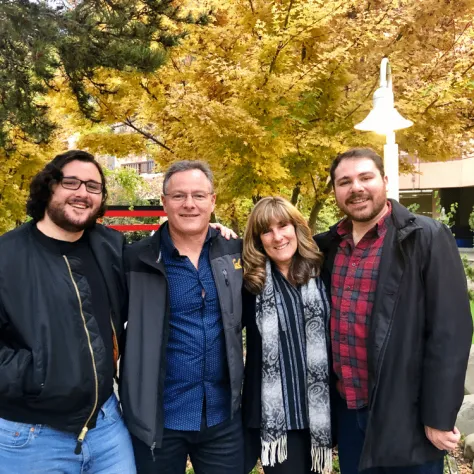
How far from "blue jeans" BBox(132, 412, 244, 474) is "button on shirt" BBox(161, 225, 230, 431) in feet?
0.19

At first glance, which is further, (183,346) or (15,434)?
(183,346)

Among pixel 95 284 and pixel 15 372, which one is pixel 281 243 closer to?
pixel 95 284

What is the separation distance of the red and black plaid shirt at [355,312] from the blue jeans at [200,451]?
23.9 inches

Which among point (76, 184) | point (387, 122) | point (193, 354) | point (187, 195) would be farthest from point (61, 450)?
point (387, 122)

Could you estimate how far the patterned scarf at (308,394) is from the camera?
2412 mm

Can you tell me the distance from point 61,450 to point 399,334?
A: 1557 mm

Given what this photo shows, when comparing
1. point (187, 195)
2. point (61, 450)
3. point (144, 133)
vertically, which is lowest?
point (61, 450)

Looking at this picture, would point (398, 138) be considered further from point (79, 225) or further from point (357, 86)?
point (79, 225)

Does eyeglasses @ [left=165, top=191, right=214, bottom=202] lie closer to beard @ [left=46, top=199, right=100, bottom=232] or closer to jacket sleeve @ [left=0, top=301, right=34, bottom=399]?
beard @ [left=46, top=199, right=100, bottom=232]

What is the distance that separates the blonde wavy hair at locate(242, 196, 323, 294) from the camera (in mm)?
2510

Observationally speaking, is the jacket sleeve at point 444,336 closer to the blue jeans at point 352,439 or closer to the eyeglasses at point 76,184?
the blue jeans at point 352,439

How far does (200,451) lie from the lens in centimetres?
243

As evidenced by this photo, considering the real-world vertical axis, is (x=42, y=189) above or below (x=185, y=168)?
below

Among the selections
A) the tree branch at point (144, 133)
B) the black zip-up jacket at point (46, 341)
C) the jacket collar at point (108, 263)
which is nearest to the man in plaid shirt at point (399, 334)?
the jacket collar at point (108, 263)
